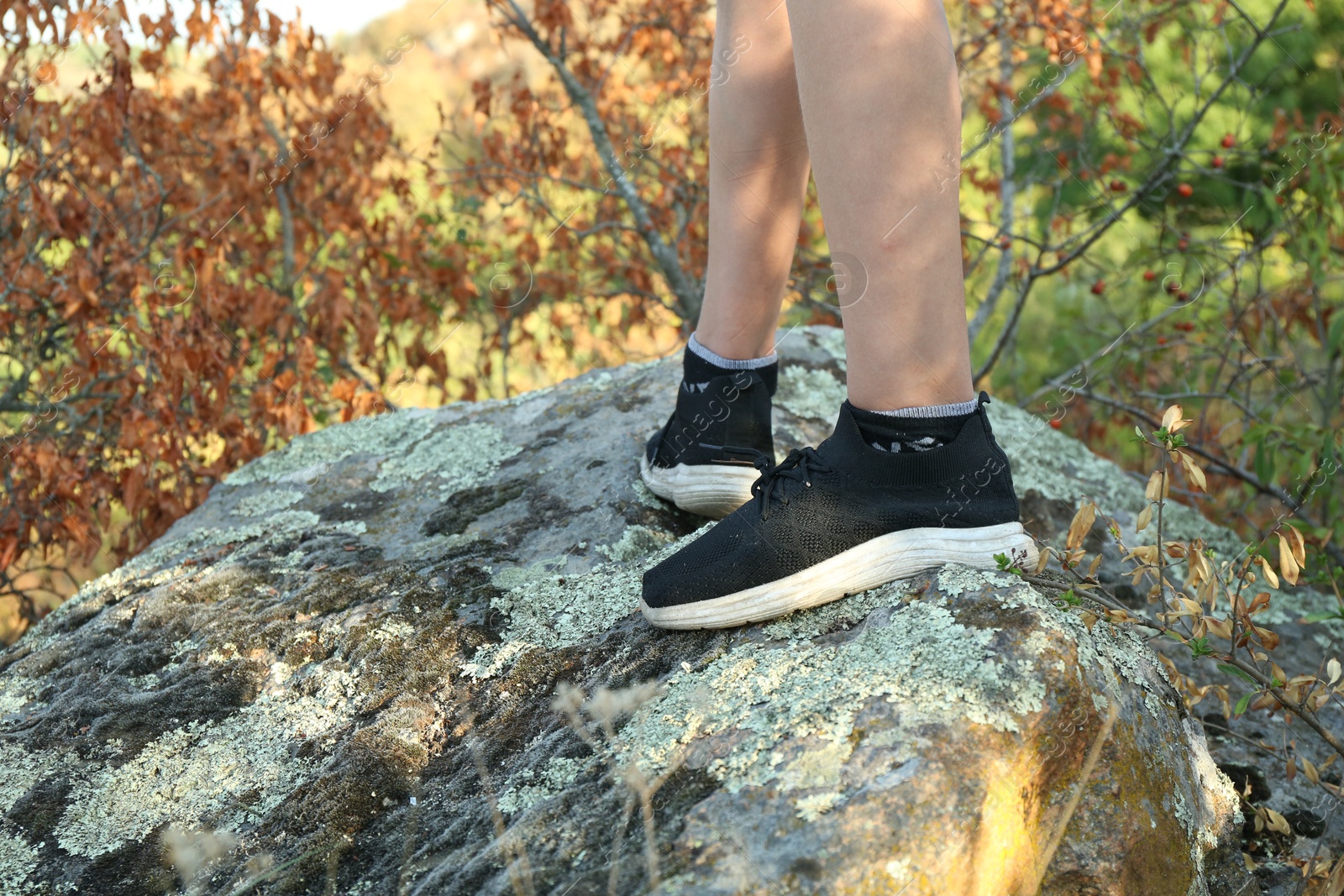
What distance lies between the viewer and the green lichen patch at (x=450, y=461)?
7.88 ft

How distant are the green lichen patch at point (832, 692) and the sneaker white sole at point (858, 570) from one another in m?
0.09

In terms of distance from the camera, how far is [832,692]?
1302mm

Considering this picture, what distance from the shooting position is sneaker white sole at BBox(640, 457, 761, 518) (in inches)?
77.6

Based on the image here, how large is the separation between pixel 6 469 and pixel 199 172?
150 cm

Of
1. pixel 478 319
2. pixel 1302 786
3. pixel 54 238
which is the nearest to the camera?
pixel 1302 786

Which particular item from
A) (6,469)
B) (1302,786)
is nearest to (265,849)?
(1302,786)

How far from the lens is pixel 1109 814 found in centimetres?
125

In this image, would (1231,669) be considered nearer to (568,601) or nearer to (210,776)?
(568,601)

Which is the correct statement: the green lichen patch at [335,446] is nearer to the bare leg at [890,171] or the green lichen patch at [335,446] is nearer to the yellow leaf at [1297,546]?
the bare leg at [890,171]

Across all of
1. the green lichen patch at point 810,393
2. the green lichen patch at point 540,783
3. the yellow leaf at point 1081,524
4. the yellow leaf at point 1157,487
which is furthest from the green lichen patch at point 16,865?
the green lichen patch at point 810,393

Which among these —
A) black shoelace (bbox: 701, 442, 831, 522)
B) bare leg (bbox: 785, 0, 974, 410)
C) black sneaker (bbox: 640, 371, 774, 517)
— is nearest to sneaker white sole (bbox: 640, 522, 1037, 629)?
black shoelace (bbox: 701, 442, 831, 522)

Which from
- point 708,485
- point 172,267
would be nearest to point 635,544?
point 708,485

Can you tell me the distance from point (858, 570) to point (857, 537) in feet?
0.17

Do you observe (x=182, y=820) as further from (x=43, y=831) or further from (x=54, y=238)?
(x=54, y=238)
